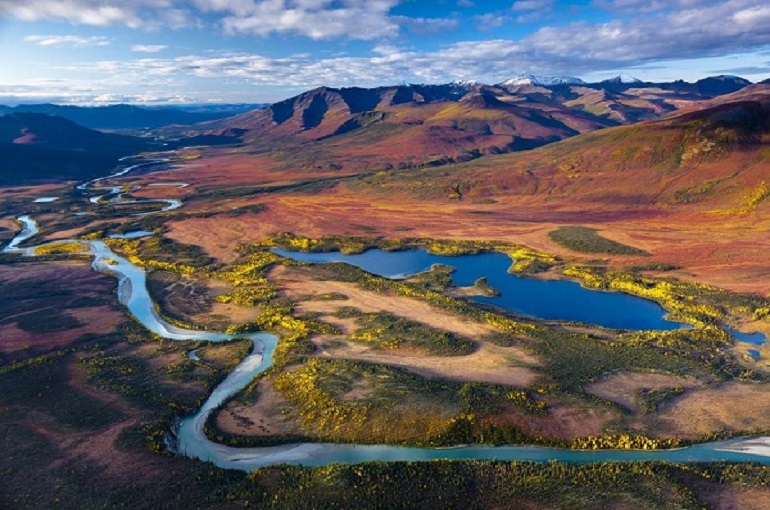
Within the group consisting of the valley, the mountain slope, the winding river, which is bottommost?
the winding river

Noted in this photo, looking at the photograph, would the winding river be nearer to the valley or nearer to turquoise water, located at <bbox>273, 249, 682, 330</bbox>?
the valley

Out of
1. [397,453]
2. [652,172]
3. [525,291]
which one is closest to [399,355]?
[397,453]

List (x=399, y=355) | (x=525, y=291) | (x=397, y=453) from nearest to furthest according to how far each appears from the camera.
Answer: (x=397, y=453), (x=399, y=355), (x=525, y=291)

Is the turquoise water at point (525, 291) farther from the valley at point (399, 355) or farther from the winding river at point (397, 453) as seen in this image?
the winding river at point (397, 453)

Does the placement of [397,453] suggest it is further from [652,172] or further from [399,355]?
[652,172]

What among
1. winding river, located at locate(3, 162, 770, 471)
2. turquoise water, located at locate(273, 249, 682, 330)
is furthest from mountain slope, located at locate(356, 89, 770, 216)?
winding river, located at locate(3, 162, 770, 471)

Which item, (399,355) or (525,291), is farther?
(525,291)

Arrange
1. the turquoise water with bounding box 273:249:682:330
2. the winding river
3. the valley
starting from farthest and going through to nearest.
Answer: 1. the turquoise water with bounding box 273:249:682:330
2. the winding river
3. the valley

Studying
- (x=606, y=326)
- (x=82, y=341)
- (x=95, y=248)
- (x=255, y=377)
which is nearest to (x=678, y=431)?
(x=606, y=326)
